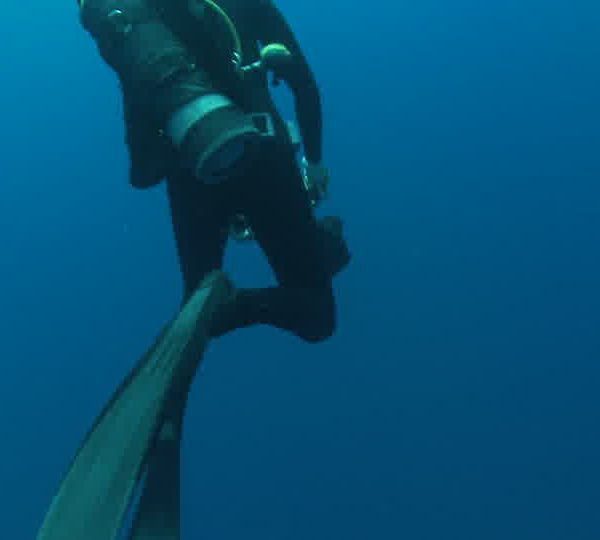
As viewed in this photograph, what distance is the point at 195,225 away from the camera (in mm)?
1896

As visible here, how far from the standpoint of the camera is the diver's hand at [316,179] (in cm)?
212

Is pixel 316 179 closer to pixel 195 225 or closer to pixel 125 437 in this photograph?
pixel 195 225

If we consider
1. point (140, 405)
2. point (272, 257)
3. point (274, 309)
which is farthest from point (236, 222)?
point (140, 405)

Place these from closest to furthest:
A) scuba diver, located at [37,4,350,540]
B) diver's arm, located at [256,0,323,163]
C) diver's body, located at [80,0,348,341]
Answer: scuba diver, located at [37,4,350,540], diver's body, located at [80,0,348,341], diver's arm, located at [256,0,323,163]

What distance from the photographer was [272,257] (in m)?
2.00

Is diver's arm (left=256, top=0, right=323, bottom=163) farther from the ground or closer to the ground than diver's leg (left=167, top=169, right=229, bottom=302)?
farther from the ground

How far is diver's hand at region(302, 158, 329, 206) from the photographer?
212 cm

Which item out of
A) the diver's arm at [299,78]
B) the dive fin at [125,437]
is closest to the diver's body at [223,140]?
the diver's arm at [299,78]

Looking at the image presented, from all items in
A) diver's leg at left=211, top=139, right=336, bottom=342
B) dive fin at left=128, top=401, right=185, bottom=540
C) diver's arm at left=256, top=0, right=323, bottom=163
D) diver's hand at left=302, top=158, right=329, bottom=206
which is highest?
diver's arm at left=256, top=0, right=323, bottom=163

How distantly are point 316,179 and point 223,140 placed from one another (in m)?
0.77

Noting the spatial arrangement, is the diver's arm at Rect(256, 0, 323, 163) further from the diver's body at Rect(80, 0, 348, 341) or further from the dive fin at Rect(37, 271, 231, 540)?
the dive fin at Rect(37, 271, 231, 540)

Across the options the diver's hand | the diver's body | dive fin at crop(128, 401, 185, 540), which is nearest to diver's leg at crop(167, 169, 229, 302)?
the diver's body

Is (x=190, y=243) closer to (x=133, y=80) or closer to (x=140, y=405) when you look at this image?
(x=133, y=80)

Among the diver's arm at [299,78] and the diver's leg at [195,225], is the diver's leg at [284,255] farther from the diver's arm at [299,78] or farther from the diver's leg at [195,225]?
the diver's arm at [299,78]
